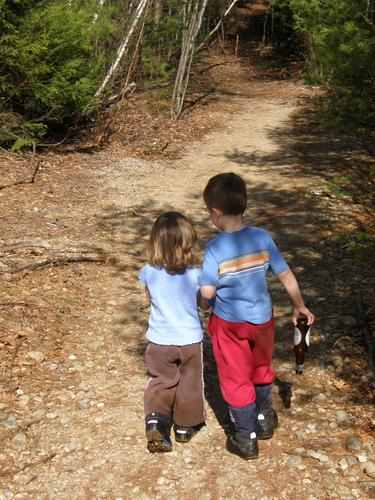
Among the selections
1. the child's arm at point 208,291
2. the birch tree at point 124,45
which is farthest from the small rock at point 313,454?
the birch tree at point 124,45

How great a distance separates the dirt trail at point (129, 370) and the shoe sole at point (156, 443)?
52 millimetres

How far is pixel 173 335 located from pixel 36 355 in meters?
1.50

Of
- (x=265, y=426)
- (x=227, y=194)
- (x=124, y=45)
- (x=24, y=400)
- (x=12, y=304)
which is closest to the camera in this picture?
(x=227, y=194)

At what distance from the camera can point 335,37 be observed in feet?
19.7

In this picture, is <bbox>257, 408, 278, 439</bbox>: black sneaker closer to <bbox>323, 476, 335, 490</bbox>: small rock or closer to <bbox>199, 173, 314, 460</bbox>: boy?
<bbox>199, 173, 314, 460</bbox>: boy

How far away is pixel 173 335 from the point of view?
133 inches

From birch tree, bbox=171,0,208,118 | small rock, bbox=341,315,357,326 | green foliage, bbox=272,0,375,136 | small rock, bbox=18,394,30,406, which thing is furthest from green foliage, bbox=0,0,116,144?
small rock, bbox=341,315,357,326

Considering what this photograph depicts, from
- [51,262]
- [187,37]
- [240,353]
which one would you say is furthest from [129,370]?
[187,37]

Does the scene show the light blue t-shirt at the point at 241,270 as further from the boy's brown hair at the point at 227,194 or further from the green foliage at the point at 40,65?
the green foliage at the point at 40,65

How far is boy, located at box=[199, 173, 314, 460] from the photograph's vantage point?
10.1 feet

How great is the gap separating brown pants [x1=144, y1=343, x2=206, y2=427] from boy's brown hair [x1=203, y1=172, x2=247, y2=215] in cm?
85

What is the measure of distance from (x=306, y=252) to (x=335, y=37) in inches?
88.5

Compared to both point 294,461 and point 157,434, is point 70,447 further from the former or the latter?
point 294,461

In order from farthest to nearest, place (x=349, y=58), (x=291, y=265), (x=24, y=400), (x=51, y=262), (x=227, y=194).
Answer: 1. (x=291, y=265)
2. (x=51, y=262)
3. (x=349, y=58)
4. (x=24, y=400)
5. (x=227, y=194)
